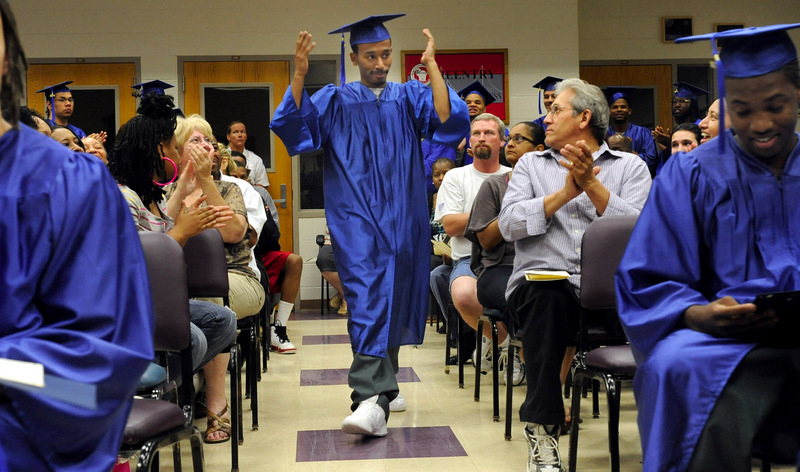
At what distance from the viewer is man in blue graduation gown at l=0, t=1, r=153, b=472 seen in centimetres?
120

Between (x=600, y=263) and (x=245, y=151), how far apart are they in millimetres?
5662

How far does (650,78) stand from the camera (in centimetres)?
873

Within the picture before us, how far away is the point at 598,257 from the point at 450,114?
122 cm

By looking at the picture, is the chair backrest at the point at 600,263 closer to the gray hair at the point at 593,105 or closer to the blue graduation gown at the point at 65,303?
the gray hair at the point at 593,105

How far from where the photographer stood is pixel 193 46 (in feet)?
25.9

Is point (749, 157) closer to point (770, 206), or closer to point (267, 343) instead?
point (770, 206)

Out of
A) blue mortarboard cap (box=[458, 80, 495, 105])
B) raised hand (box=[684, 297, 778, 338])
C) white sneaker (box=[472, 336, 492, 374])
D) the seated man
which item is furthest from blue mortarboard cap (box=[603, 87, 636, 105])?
raised hand (box=[684, 297, 778, 338])

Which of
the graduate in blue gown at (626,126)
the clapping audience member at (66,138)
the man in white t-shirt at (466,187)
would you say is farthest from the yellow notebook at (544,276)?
the graduate in blue gown at (626,126)

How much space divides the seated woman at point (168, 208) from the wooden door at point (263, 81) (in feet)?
15.3

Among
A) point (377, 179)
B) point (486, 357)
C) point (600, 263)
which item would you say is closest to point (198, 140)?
point (377, 179)

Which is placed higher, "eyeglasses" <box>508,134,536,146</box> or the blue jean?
"eyeglasses" <box>508,134,536,146</box>

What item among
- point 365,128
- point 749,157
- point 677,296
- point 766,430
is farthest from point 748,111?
point 365,128

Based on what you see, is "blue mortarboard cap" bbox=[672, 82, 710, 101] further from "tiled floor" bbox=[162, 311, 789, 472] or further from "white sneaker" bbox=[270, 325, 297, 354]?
"white sneaker" bbox=[270, 325, 297, 354]

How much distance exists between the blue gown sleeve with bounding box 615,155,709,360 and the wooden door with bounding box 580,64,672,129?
714 centimetres
